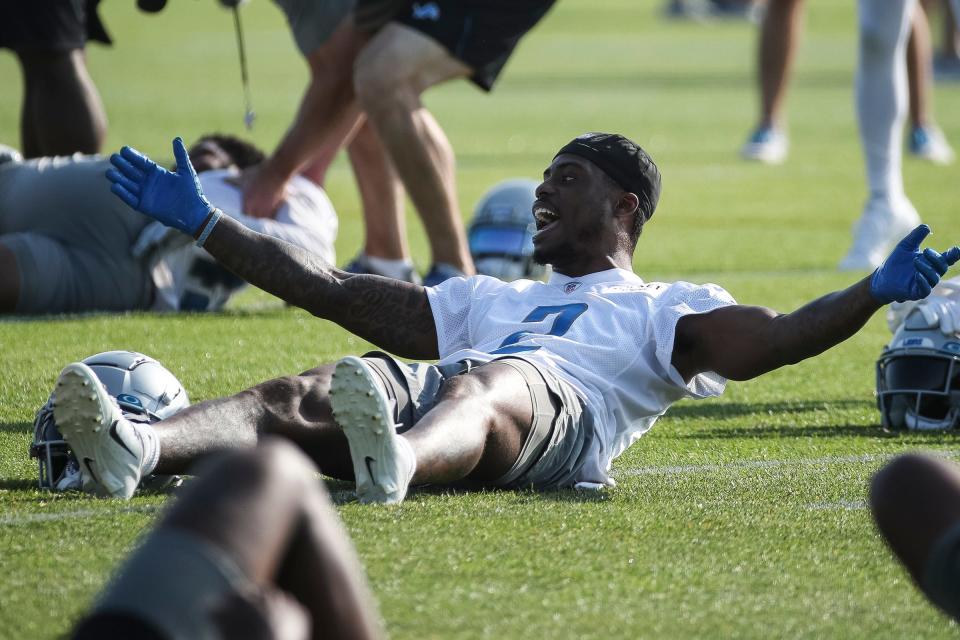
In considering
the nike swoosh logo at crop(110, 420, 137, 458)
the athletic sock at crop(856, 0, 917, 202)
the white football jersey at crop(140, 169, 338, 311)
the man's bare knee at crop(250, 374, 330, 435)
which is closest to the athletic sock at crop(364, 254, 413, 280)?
the white football jersey at crop(140, 169, 338, 311)

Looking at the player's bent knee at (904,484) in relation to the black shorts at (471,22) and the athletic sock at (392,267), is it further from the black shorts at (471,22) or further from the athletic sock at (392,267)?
the athletic sock at (392,267)

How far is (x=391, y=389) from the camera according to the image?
418 centimetres

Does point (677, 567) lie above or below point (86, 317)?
above

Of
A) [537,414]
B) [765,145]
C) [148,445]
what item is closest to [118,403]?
[148,445]

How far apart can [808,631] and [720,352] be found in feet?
4.51

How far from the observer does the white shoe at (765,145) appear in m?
13.2

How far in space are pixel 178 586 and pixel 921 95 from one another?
11.5 m

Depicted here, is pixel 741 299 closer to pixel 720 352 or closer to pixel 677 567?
pixel 720 352

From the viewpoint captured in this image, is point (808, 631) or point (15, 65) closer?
point (808, 631)

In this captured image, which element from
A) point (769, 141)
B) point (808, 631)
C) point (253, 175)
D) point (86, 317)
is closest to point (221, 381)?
point (86, 317)

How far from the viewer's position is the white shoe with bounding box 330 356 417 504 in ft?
11.8

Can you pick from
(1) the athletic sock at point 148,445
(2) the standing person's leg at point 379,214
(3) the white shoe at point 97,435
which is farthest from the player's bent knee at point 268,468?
(2) the standing person's leg at point 379,214

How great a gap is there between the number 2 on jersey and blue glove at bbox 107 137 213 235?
0.90 metres

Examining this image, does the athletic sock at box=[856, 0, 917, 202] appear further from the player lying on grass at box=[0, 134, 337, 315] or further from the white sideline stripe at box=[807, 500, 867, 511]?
the white sideline stripe at box=[807, 500, 867, 511]
